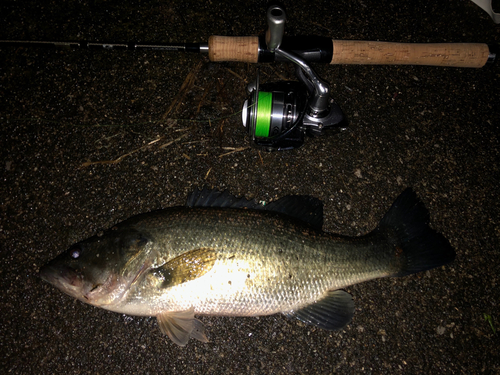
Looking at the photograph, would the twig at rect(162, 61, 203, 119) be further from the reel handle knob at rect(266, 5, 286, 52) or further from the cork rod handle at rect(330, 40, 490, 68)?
the cork rod handle at rect(330, 40, 490, 68)

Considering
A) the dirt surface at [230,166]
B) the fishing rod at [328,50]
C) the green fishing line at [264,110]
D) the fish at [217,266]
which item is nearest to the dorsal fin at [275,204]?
the fish at [217,266]

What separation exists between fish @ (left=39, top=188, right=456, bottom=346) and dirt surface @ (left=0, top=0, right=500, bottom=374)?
1.09 feet

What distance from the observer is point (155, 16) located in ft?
8.97

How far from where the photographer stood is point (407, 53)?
2.39 metres

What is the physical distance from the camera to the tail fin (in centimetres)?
214

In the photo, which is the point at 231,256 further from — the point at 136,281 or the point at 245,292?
the point at 136,281

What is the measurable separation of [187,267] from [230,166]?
35.3 inches

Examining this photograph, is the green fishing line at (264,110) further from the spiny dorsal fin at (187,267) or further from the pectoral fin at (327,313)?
the pectoral fin at (327,313)

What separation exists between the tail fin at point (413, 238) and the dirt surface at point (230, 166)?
23 centimetres

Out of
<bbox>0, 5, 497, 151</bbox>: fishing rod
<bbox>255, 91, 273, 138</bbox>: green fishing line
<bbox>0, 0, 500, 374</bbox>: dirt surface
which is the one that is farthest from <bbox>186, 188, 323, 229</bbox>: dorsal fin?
<bbox>255, 91, 273, 138</bbox>: green fishing line

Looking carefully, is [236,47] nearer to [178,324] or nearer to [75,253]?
→ [75,253]

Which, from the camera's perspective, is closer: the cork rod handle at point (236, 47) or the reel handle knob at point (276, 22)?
the reel handle knob at point (276, 22)

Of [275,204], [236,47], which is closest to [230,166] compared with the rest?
[275,204]

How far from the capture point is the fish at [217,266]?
1907 millimetres
